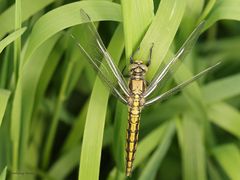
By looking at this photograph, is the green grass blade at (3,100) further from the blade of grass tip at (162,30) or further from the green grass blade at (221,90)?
the green grass blade at (221,90)

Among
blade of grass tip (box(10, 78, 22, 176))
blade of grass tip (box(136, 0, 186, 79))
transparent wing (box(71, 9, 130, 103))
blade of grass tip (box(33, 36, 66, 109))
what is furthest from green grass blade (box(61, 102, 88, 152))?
blade of grass tip (box(136, 0, 186, 79))

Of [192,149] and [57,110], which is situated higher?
[57,110]

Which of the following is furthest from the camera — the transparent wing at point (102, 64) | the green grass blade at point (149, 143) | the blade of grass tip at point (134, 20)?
the green grass blade at point (149, 143)

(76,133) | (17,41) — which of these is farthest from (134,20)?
(76,133)

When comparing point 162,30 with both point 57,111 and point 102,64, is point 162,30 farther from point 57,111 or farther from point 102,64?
point 57,111

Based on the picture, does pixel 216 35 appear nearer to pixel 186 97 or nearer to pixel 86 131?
pixel 186 97

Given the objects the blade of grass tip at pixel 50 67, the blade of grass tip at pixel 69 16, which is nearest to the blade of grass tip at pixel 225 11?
the blade of grass tip at pixel 69 16

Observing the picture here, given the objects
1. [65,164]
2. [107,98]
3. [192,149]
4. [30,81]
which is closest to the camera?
[107,98]
